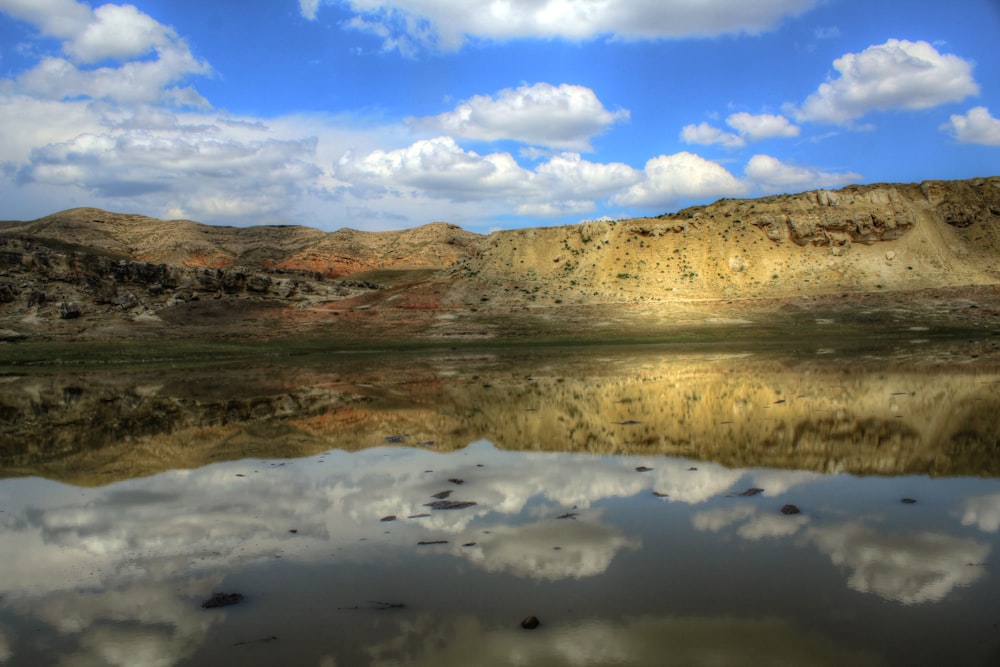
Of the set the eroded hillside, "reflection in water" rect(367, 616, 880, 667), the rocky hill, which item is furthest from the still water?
the eroded hillside

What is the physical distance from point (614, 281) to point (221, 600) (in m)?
58.4

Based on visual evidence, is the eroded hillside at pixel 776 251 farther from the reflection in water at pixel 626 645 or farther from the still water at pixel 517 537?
the reflection in water at pixel 626 645

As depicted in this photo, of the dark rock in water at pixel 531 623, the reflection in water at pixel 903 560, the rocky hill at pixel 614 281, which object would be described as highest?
the rocky hill at pixel 614 281

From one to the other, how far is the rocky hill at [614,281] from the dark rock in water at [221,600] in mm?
42499

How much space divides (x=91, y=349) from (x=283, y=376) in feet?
71.5

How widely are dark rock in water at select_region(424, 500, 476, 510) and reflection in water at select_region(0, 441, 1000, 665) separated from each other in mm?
148

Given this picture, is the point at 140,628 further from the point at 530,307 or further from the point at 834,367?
the point at 530,307

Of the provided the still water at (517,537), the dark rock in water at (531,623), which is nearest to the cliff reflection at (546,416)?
the still water at (517,537)

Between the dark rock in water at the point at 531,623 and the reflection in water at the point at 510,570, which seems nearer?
the reflection in water at the point at 510,570

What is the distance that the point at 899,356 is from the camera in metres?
29.5

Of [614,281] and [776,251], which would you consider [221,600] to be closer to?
[614,281]

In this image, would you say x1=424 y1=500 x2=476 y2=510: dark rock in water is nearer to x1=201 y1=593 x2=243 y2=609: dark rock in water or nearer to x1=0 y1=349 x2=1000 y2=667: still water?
x1=0 y1=349 x2=1000 y2=667: still water

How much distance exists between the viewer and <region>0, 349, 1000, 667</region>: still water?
518 centimetres

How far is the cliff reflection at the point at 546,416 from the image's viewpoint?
11.5 m
